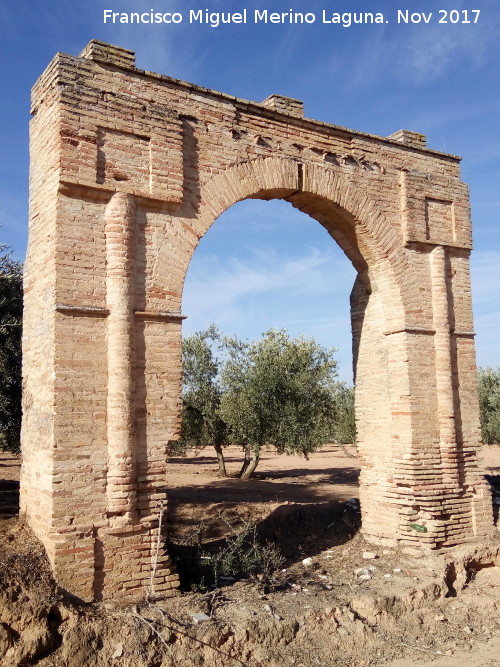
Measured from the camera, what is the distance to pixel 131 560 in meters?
6.38

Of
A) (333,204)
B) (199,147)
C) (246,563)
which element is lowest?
(246,563)

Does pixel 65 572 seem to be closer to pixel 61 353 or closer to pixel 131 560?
pixel 131 560

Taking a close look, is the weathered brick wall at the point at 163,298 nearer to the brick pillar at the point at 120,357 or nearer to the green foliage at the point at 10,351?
the brick pillar at the point at 120,357

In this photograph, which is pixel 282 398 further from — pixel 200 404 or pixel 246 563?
pixel 246 563

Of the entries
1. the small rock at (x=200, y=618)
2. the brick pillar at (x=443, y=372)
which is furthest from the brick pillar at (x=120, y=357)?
the brick pillar at (x=443, y=372)

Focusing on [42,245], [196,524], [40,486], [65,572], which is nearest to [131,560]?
[65,572]

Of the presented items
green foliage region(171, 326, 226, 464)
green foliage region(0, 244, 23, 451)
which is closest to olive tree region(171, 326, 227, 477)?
green foliage region(171, 326, 226, 464)

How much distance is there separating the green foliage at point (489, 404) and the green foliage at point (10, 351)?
17.2 meters

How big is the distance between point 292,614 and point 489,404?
2092 cm

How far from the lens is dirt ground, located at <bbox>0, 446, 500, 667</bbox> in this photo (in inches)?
210

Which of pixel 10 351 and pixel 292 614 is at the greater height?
pixel 10 351

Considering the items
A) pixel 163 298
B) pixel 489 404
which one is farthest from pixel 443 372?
pixel 489 404

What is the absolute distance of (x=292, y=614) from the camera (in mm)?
6320

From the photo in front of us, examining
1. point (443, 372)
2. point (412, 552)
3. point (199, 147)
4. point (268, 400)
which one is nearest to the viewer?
point (199, 147)
